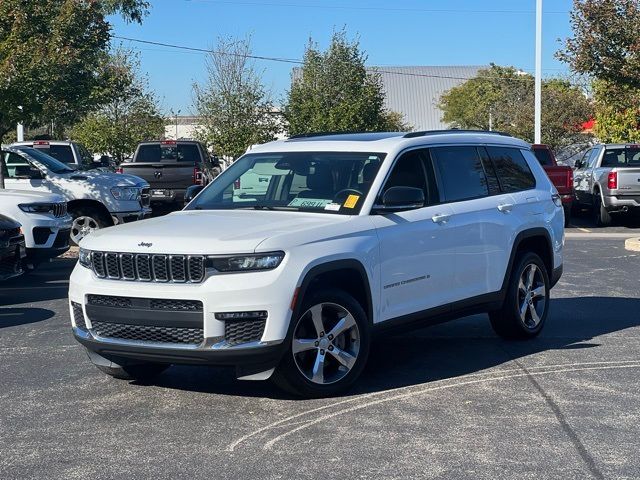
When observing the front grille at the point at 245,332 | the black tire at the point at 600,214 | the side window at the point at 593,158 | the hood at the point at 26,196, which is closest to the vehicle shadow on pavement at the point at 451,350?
the front grille at the point at 245,332

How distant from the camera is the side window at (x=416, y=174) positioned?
7602 millimetres

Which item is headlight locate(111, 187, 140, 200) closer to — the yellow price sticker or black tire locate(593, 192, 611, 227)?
the yellow price sticker

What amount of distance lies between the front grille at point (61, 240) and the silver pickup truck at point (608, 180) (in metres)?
12.7

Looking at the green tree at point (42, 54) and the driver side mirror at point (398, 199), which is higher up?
the green tree at point (42, 54)

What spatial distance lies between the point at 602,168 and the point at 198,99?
1591 centimetres

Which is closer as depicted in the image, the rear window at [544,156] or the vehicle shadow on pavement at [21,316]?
the vehicle shadow on pavement at [21,316]

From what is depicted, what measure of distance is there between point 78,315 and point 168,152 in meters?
17.1

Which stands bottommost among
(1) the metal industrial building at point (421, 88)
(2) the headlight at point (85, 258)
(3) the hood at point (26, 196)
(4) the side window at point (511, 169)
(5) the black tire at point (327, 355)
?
(5) the black tire at point (327, 355)

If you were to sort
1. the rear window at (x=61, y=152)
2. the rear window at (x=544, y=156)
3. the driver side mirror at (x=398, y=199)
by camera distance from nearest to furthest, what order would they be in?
the driver side mirror at (x=398, y=199) < the rear window at (x=544, y=156) < the rear window at (x=61, y=152)

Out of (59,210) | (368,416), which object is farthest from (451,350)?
(59,210)

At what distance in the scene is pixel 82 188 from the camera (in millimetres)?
16328

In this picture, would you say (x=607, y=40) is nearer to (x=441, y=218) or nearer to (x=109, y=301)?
(x=441, y=218)

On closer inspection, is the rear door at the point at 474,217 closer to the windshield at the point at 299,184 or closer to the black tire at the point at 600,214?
the windshield at the point at 299,184

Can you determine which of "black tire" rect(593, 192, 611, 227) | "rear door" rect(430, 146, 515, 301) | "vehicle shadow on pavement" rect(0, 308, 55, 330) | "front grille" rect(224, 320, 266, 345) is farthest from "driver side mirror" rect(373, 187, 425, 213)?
"black tire" rect(593, 192, 611, 227)
